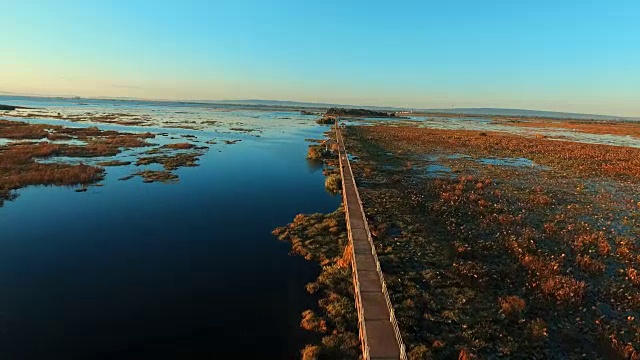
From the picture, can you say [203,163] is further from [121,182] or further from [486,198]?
[486,198]

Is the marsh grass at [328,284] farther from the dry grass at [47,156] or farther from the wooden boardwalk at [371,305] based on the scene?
the dry grass at [47,156]

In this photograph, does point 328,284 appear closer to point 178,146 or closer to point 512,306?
point 512,306

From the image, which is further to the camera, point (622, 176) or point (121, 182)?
point (622, 176)

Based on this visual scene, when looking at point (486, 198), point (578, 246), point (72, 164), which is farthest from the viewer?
point (72, 164)

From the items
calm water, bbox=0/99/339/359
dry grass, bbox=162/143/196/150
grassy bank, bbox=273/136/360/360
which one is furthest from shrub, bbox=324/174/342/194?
dry grass, bbox=162/143/196/150

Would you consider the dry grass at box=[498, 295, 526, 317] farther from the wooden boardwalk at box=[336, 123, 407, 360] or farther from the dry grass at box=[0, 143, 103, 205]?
the dry grass at box=[0, 143, 103, 205]

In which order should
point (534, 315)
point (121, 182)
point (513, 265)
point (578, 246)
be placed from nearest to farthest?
point (534, 315) < point (513, 265) < point (578, 246) < point (121, 182)

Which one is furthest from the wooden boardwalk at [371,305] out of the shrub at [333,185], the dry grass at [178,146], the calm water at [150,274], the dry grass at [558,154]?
the dry grass at [178,146]

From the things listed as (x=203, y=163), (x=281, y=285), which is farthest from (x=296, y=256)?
(x=203, y=163)
